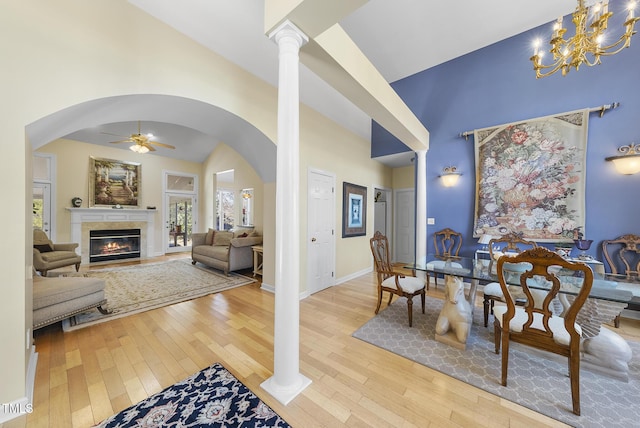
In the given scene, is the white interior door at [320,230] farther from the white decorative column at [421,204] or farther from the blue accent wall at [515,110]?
the blue accent wall at [515,110]

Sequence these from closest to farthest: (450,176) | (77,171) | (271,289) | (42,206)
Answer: (271,289)
(450,176)
(42,206)
(77,171)

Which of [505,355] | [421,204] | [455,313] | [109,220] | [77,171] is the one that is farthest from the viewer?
[109,220]

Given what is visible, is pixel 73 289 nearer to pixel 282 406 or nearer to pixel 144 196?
pixel 282 406

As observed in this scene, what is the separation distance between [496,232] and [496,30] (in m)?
3.02

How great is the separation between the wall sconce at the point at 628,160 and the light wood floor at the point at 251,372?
1.81 meters

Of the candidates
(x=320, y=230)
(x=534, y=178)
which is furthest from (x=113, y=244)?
(x=534, y=178)

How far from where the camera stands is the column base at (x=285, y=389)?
152 cm

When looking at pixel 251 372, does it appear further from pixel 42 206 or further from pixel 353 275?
pixel 42 206

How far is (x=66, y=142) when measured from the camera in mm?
5141

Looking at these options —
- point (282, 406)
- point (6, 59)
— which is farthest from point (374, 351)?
point (6, 59)

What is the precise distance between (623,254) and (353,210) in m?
3.61

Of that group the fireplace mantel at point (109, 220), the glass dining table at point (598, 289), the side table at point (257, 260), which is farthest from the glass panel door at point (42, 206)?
the glass dining table at point (598, 289)

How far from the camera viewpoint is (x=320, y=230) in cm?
385

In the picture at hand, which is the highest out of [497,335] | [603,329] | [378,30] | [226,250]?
[378,30]
